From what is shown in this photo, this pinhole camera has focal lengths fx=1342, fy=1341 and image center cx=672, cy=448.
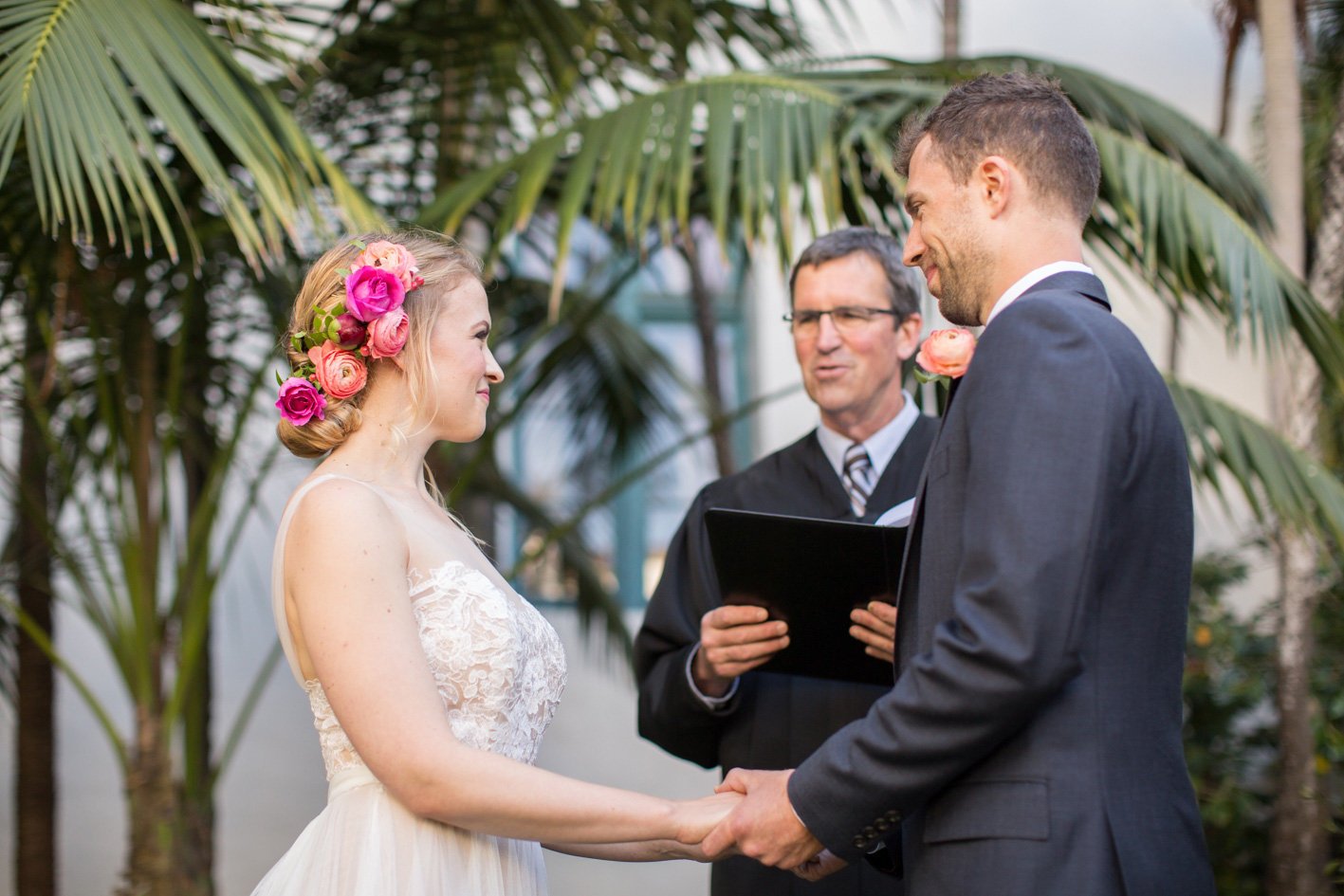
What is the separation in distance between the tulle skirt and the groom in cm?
50

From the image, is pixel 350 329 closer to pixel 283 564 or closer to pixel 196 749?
pixel 283 564

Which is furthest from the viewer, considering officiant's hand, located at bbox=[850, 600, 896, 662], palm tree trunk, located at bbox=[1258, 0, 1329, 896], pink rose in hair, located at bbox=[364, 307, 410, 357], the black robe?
palm tree trunk, located at bbox=[1258, 0, 1329, 896]

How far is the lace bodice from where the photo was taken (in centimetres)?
200

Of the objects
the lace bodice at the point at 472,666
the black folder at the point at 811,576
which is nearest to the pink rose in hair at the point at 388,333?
the lace bodice at the point at 472,666

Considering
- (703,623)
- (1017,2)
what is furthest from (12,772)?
(1017,2)

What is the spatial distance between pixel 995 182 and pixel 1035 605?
1.99ft

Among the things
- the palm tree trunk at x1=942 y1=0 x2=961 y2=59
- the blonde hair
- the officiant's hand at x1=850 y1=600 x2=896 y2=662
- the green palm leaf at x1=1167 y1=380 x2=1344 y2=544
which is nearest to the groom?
the officiant's hand at x1=850 y1=600 x2=896 y2=662

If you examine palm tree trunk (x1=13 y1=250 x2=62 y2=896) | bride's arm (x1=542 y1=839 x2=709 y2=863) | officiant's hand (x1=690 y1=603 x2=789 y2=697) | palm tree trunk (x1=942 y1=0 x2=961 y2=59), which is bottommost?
palm tree trunk (x1=13 y1=250 x2=62 y2=896)

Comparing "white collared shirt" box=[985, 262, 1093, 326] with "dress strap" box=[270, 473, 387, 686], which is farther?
"dress strap" box=[270, 473, 387, 686]

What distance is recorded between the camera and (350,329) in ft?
6.95

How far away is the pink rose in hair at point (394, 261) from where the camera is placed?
2.12m

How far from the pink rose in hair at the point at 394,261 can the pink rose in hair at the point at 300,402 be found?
0.21 m

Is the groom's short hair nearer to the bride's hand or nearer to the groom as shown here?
the groom

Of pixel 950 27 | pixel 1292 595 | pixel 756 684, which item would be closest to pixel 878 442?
pixel 756 684
